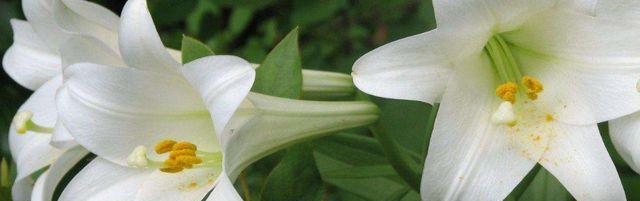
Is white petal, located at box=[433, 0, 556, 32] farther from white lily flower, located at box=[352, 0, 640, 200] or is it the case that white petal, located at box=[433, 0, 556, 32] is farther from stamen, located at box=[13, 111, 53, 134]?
stamen, located at box=[13, 111, 53, 134]

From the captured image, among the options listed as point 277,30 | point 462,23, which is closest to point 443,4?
point 462,23

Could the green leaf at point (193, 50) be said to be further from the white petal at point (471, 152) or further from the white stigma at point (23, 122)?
the white petal at point (471, 152)

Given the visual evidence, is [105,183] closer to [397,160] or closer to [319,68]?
[397,160]

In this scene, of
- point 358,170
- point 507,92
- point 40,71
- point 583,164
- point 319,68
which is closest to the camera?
point 583,164

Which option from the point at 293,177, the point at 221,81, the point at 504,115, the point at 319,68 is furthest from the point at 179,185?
the point at 319,68

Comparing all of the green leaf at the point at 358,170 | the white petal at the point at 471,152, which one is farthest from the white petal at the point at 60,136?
the white petal at the point at 471,152

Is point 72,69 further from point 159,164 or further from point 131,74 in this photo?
point 159,164
